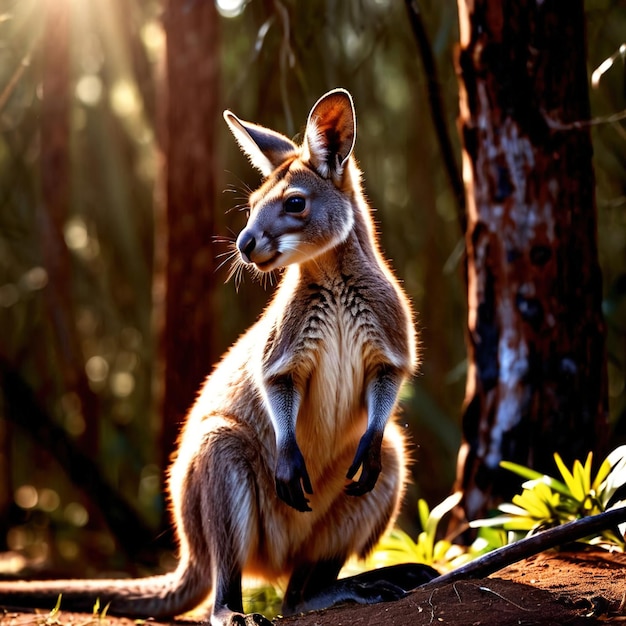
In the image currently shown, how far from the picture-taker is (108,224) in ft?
38.7

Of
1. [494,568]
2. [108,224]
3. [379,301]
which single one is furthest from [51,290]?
[494,568]

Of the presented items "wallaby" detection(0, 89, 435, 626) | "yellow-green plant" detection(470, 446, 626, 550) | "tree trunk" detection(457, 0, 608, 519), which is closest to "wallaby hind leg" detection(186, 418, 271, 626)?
"wallaby" detection(0, 89, 435, 626)

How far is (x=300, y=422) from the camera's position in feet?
14.1

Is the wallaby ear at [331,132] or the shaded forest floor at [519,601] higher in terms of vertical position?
the wallaby ear at [331,132]

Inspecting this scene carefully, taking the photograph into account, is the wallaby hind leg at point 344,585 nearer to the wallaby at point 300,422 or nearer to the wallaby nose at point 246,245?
the wallaby at point 300,422

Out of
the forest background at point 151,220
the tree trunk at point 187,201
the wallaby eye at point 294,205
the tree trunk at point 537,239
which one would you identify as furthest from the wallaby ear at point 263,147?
the tree trunk at point 187,201

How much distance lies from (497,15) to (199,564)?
297 centimetres

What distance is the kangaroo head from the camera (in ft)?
13.2

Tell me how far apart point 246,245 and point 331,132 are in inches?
26.3

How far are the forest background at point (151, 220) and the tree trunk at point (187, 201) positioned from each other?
2 cm

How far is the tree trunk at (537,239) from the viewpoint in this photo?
4.79 meters

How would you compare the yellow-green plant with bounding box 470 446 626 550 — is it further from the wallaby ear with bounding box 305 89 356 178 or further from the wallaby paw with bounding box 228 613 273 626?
the wallaby ear with bounding box 305 89 356 178

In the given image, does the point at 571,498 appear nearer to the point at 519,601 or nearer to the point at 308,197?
the point at 519,601

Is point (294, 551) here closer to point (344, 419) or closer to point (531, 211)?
point (344, 419)
